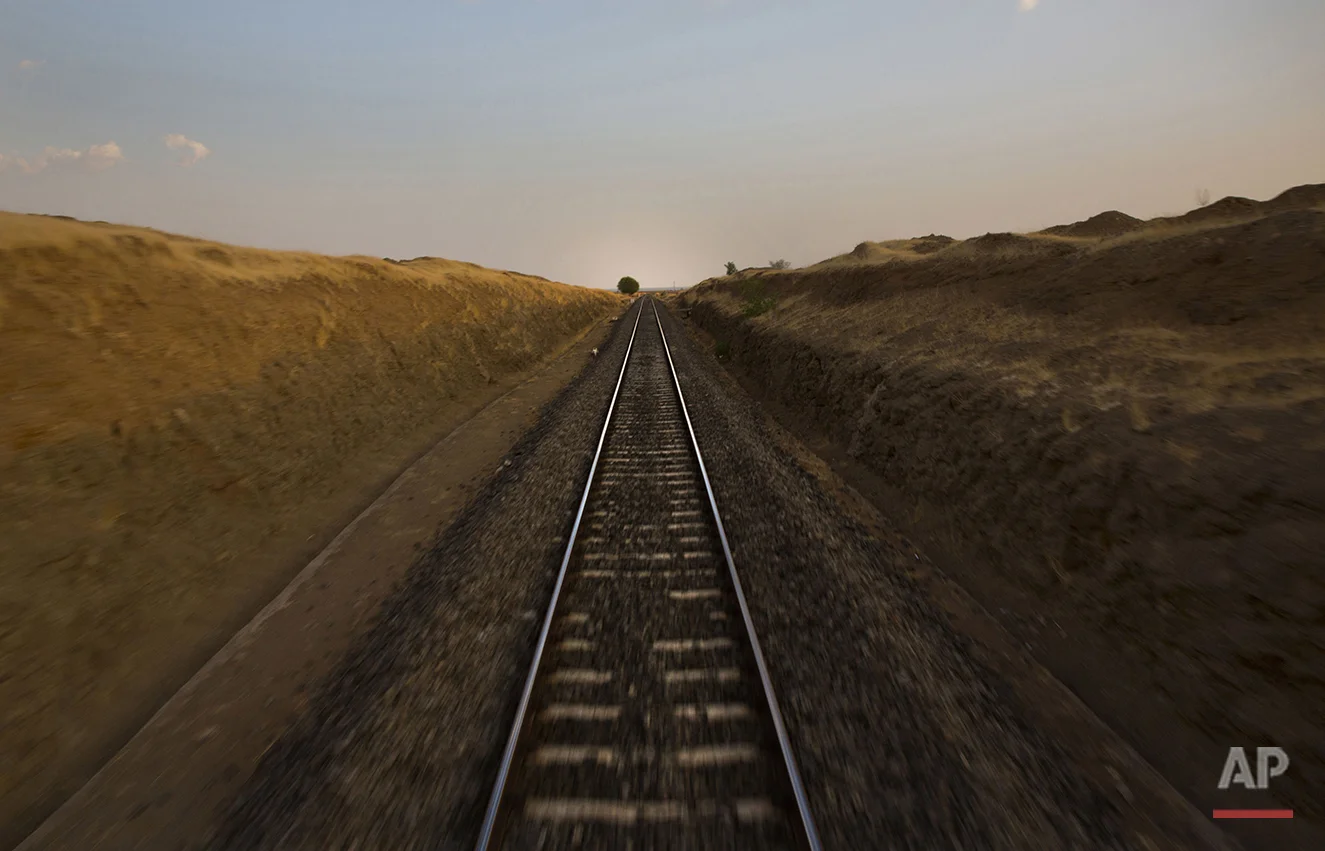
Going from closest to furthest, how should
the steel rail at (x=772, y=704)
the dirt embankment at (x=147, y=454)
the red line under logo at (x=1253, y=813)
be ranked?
the steel rail at (x=772, y=704) → the red line under logo at (x=1253, y=813) → the dirt embankment at (x=147, y=454)

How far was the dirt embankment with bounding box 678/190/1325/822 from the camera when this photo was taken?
369cm

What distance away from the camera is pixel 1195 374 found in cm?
596

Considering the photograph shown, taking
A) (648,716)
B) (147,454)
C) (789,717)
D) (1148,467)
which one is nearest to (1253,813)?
(1148,467)

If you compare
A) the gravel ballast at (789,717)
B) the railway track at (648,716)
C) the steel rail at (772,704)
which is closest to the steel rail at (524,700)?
the railway track at (648,716)

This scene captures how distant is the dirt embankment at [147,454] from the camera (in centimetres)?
452

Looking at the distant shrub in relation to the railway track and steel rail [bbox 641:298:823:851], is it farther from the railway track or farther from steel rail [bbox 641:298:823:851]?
the railway track

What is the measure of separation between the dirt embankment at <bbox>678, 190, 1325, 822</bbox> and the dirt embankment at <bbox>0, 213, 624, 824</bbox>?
8605 mm

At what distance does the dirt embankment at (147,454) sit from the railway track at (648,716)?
3.77 metres

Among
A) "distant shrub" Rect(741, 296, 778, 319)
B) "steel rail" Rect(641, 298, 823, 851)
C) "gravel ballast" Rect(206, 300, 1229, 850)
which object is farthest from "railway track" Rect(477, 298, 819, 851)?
"distant shrub" Rect(741, 296, 778, 319)

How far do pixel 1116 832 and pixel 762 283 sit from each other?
100 ft

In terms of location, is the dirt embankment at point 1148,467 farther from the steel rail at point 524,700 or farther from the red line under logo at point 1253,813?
the steel rail at point 524,700

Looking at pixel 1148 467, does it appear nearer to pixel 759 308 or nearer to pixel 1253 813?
pixel 1253 813

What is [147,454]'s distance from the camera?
21.6 feet

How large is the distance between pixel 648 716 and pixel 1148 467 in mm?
5384
